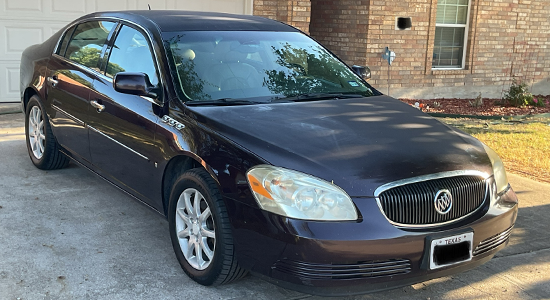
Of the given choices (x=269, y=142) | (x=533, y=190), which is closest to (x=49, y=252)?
(x=269, y=142)

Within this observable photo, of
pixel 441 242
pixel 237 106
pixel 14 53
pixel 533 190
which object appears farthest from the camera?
pixel 14 53

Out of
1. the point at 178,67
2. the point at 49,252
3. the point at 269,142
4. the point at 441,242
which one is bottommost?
the point at 49,252

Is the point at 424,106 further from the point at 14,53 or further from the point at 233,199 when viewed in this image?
the point at 233,199

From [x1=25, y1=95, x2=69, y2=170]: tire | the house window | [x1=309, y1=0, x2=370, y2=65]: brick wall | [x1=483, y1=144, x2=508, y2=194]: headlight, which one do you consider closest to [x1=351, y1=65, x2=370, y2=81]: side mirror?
[x1=483, y1=144, x2=508, y2=194]: headlight

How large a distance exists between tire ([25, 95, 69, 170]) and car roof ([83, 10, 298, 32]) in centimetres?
137

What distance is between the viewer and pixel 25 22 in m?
9.44

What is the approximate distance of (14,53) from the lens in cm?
950

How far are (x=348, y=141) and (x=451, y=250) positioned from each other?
0.86 metres

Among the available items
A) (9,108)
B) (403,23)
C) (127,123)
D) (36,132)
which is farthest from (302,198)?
(403,23)

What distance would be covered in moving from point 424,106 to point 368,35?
177 cm

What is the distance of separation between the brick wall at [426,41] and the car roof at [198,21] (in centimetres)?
603

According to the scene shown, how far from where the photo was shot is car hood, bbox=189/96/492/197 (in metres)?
3.36

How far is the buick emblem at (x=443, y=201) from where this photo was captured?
339 cm

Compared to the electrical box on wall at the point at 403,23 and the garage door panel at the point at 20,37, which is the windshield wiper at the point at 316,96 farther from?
the electrical box on wall at the point at 403,23
